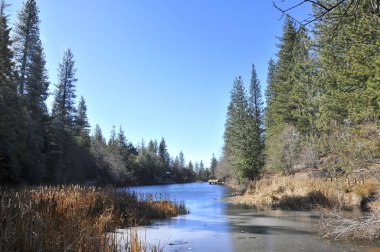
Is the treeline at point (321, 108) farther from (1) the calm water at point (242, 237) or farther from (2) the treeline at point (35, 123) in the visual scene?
(2) the treeline at point (35, 123)

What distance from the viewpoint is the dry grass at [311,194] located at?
779 inches

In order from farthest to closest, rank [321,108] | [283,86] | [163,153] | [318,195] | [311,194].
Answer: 1. [163,153]
2. [283,86]
3. [321,108]
4. [311,194]
5. [318,195]

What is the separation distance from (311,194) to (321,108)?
7.12m

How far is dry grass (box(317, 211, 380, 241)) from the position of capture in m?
9.42

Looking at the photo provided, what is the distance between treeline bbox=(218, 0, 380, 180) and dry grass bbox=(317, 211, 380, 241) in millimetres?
3176

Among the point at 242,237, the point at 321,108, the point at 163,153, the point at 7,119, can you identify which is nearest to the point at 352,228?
the point at 242,237

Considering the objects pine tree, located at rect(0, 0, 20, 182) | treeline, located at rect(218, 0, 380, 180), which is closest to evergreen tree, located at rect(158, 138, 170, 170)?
treeline, located at rect(218, 0, 380, 180)

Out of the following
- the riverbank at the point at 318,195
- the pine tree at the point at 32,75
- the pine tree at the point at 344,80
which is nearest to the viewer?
the pine tree at the point at 344,80

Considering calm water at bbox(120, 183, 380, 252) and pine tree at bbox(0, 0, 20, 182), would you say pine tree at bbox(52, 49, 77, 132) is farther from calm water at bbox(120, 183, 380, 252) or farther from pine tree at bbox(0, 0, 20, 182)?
calm water at bbox(120, 183, 380, 252)

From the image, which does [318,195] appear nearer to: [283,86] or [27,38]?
[283,86]

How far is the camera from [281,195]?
2350 centimetres

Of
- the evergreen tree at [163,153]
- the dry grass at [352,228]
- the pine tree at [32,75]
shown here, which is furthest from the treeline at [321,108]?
the evergreen tree at [163,153]

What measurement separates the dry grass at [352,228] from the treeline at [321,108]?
3176mm

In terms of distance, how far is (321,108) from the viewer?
85.9 feet
